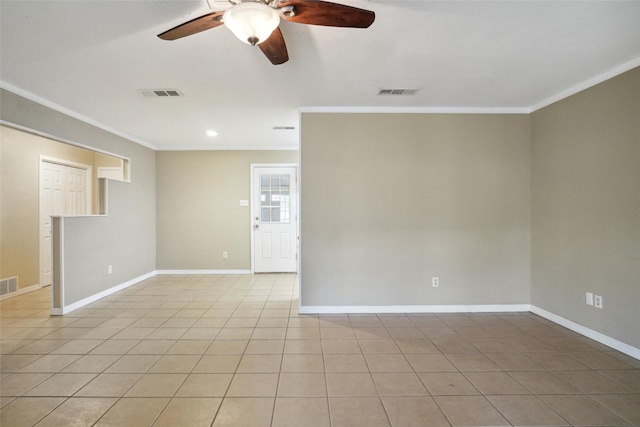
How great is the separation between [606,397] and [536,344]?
80 centimetres

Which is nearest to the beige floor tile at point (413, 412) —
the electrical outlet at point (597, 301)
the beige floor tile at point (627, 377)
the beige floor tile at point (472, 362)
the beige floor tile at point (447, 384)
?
the beige floor tile at point (447, 384)

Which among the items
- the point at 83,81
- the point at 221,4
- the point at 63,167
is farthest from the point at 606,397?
the point at 63,167

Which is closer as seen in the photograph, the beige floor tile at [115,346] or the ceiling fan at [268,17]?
the ceiling fan at [268,17]

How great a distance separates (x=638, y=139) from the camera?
2.51m

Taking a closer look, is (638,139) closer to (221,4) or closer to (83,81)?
(221,4)

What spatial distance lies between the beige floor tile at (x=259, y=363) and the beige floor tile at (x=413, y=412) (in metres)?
0.90

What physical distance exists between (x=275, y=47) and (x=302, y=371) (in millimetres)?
2294

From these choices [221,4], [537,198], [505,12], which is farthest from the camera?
[537,198]

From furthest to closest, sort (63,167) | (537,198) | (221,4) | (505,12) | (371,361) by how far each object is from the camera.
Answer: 1. (63,167)
2. (537,198)
3. (371,361)
4. (505,12)
5. (221,4)

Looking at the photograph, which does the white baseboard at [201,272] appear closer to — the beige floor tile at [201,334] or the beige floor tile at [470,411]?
the beige floor tile at [201,334]

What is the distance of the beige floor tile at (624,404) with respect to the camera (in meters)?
1.83

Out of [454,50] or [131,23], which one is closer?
[131,23]

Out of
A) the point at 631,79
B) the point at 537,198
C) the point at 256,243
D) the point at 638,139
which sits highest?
the point at 631,79

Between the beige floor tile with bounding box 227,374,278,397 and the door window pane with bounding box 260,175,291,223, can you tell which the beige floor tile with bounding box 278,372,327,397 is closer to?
the beige floor tile with bounding box 227,374,278,397
